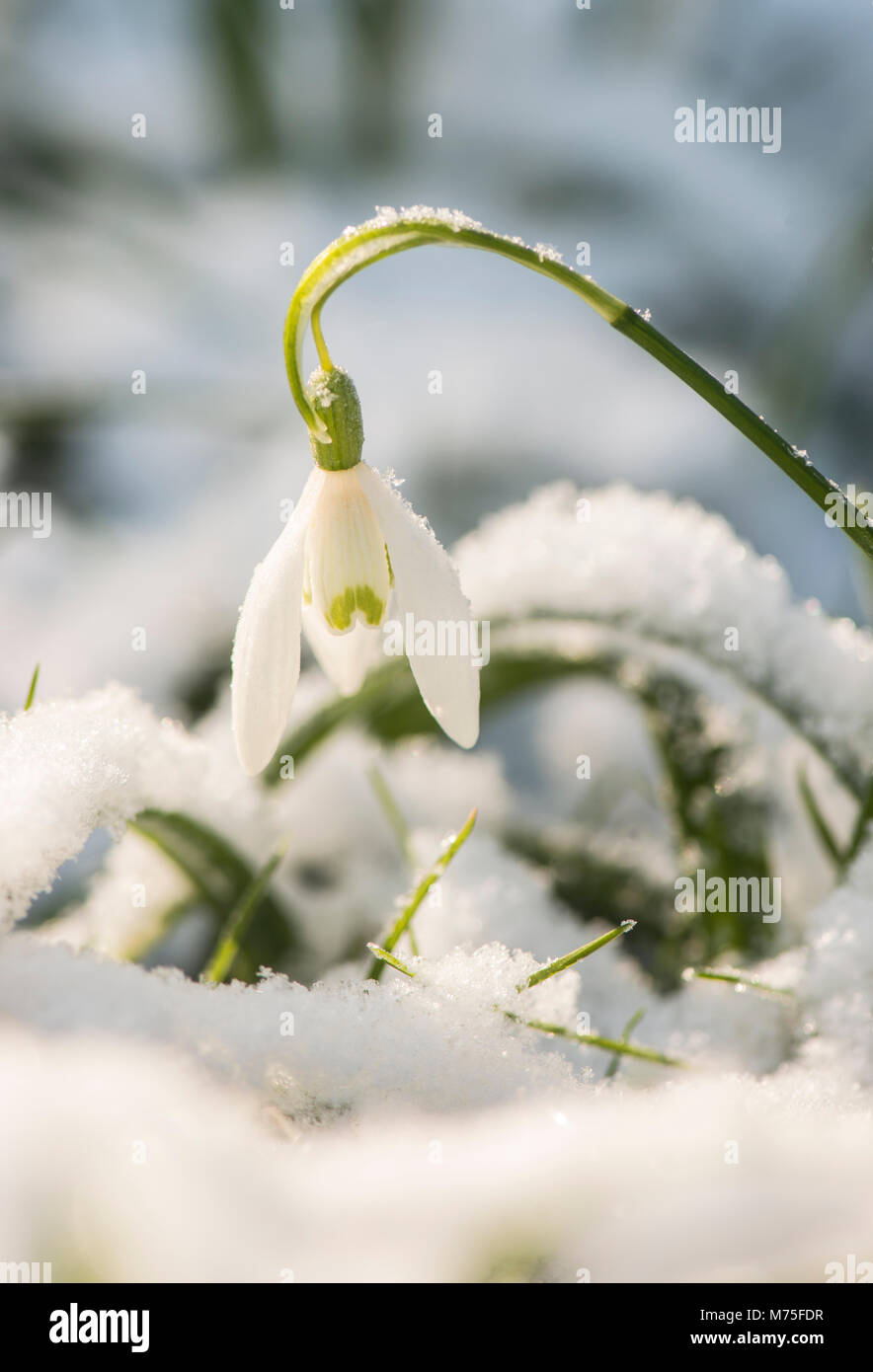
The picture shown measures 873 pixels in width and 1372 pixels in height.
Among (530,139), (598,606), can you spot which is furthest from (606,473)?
(598,606)

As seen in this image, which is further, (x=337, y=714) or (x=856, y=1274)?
(x=337, y=714)

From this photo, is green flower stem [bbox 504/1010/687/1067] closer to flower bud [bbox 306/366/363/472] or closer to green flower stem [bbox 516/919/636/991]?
green flower stem [bbox 516/919/636/991]

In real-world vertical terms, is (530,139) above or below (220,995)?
above

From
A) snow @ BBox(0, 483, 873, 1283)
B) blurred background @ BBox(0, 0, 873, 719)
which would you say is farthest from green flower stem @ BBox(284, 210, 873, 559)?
blurred background @ BBox(0, 0, 873, 719)

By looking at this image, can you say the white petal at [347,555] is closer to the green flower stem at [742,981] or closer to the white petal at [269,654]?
the white petal at [269,654]

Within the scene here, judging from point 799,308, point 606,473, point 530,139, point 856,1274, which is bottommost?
point 856,1274

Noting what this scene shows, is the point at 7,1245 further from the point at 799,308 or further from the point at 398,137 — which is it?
the point at 398,137

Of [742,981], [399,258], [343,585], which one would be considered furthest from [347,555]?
[399,258]

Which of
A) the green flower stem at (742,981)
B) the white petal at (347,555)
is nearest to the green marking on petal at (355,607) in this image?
the white petal at (347,555)
